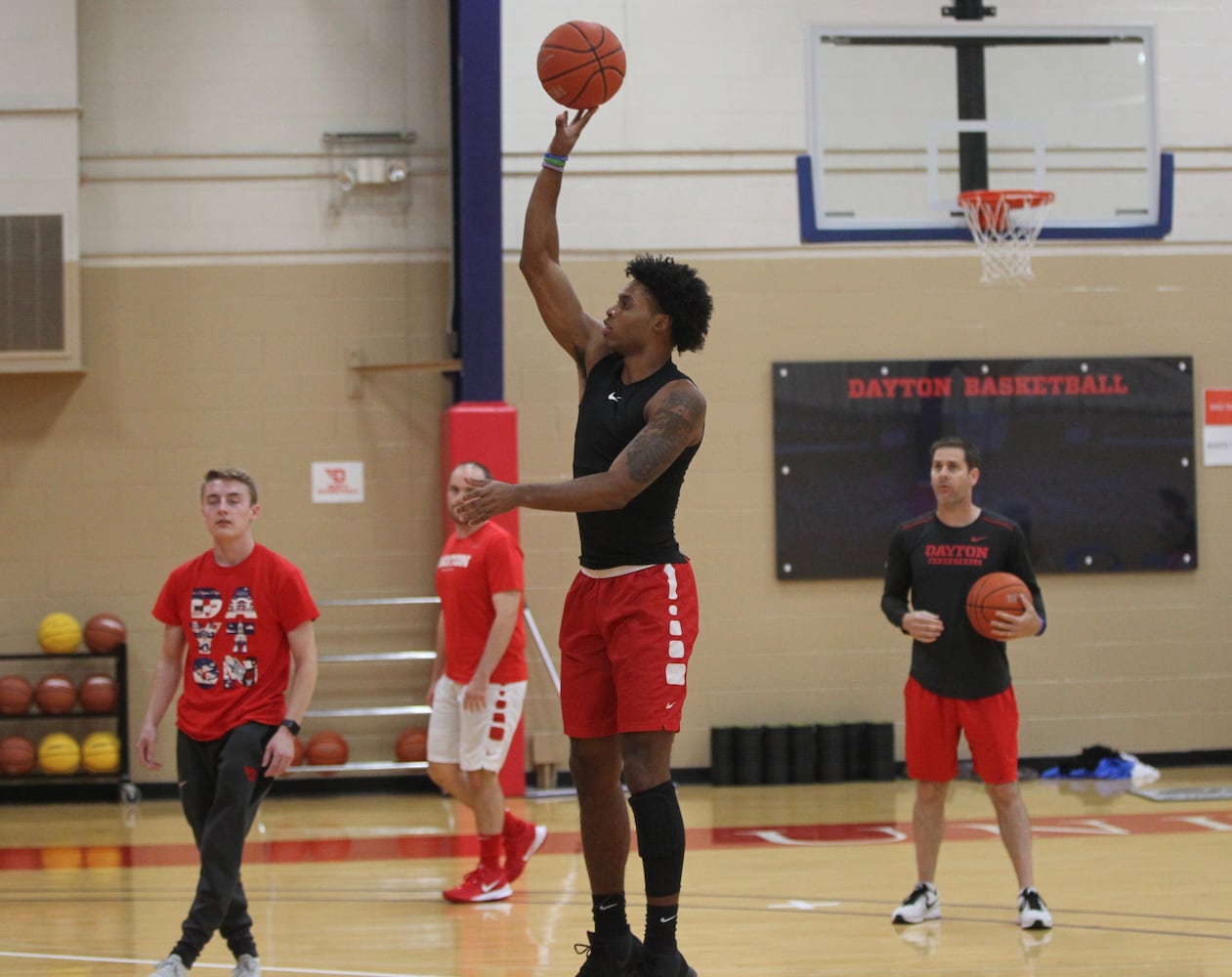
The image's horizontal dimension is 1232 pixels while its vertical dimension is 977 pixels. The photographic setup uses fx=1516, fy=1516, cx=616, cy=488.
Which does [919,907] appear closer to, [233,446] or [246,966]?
[246,966]

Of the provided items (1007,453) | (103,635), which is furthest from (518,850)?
(1007,453)

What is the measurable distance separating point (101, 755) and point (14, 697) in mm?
608

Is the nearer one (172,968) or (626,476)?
(626,476)

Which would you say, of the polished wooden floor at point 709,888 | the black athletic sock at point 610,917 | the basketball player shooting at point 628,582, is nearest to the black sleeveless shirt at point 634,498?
the basketball player shooting at point 628,582

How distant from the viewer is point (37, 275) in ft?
29.9

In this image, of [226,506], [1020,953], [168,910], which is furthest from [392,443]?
[1020,953]

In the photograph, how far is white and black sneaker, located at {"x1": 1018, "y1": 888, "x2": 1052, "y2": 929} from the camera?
5496 millimetres

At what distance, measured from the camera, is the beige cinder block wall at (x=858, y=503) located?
9.55 meters

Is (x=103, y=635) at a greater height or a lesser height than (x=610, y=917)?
greater

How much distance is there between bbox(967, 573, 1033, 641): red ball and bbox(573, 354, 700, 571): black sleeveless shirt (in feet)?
5.65

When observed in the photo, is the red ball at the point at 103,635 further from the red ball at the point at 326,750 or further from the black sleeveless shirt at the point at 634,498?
the black sleeveless shirt at the point at 634,498

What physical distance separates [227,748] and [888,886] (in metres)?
3.10

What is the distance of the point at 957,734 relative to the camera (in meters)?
5.64

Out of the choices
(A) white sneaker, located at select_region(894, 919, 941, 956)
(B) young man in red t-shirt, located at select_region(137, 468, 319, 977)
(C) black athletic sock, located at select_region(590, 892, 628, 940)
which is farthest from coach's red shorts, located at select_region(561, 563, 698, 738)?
(A) white sneaker, located at select_region(894, 919, 941, 956)
